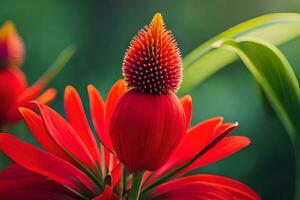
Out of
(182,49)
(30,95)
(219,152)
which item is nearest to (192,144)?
(219,152)

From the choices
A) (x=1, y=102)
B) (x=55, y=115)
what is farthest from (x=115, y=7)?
(x=55, y=115)

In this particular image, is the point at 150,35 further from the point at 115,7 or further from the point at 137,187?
the point at 115,7

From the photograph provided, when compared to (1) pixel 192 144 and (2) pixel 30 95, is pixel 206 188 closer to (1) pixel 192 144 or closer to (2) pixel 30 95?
(1) pixel 192 144

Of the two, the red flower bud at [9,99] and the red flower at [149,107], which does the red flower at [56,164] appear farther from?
the red flower bud at [9,99]

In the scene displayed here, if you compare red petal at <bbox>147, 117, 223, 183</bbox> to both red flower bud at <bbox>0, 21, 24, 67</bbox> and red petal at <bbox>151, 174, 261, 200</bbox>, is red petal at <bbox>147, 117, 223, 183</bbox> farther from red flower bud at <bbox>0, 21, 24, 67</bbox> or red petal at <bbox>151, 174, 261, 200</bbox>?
red flower bud at <bbox>0, 21, 24, 67</bbox>

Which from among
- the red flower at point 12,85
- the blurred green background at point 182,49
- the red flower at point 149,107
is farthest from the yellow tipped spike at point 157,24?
the blurred green background at point 182,49
